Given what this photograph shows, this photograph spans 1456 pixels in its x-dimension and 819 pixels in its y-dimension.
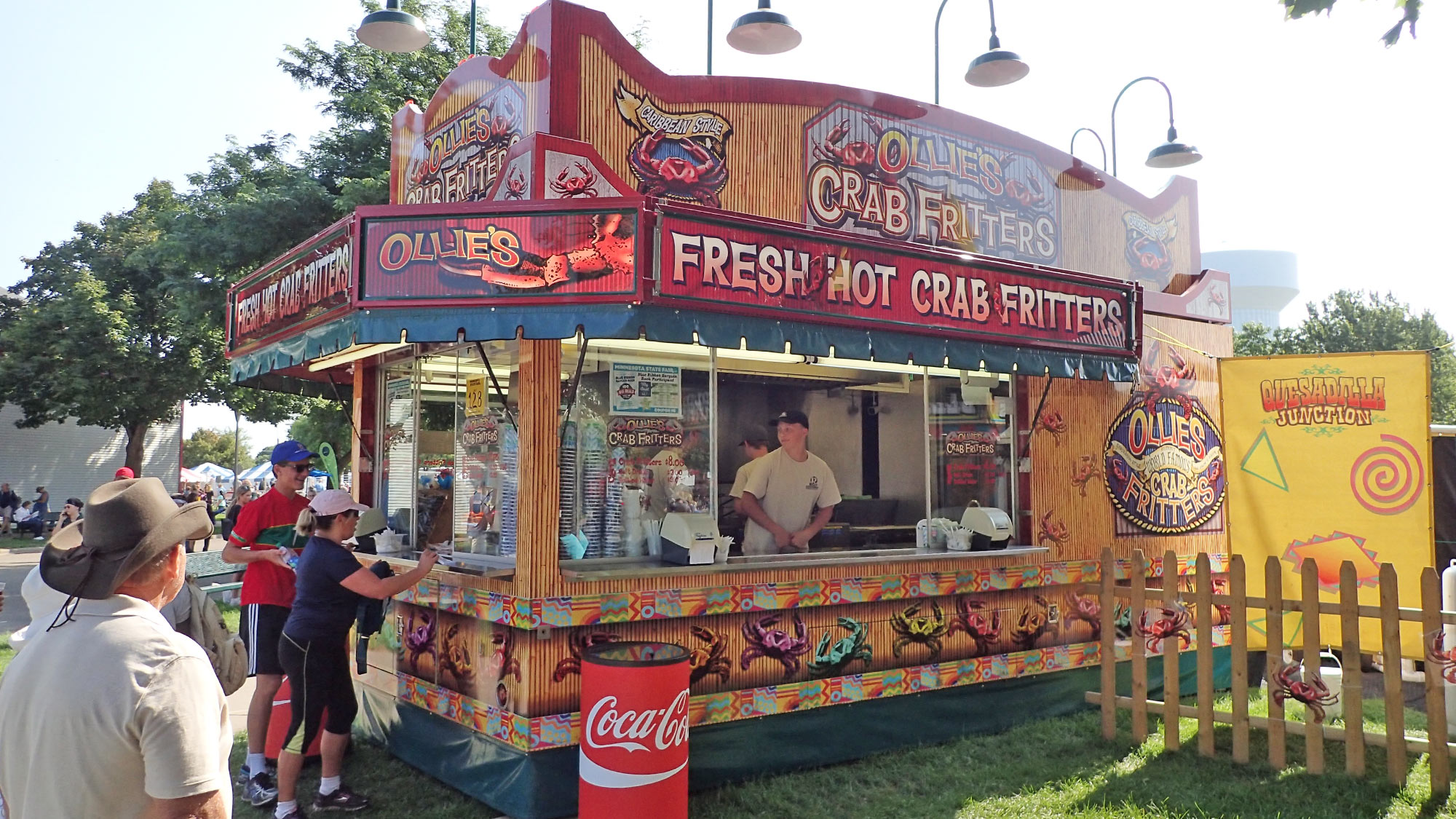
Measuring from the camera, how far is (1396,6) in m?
4.83

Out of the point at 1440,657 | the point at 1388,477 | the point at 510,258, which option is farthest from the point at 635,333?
the point at 1388,477

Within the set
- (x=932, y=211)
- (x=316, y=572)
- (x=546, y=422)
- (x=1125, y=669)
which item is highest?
(x=932, y=211)

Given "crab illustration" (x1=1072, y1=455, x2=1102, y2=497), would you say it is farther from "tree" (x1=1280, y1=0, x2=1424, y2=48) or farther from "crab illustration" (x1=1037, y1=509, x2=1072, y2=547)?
"tree" (x1=1280, y1=0, x2=1424, y2=48)

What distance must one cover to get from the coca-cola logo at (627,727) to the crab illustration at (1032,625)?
10.5ft

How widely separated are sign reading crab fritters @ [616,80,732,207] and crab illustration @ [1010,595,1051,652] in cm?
363

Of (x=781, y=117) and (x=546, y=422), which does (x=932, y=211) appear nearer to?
(x=781, y=117)

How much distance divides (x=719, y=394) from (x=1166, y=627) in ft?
11.0

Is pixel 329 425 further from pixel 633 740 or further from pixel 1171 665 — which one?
pixel 1171 665

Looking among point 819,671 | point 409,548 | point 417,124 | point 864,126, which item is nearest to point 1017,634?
point 819,671

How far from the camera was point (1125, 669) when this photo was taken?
764 cm

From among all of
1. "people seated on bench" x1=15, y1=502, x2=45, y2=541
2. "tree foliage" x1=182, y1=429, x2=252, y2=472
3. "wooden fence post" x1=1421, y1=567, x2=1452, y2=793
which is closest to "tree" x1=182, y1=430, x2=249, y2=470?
"tree foliage" x1=182, y1=429, x2=252, y2=472

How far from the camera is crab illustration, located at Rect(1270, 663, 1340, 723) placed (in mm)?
5895

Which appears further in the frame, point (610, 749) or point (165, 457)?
point (165, 457)

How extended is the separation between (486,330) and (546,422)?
77cm
